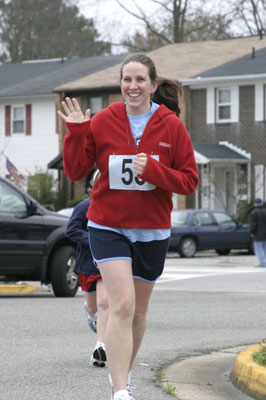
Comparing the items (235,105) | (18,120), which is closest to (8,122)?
(18,120)

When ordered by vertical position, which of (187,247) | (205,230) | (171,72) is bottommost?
(187,247)

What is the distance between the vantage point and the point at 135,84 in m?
5.91

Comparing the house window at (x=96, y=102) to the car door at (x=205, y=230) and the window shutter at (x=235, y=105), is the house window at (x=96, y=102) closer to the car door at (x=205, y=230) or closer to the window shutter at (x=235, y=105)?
the window shutter at (x=235, y=105)

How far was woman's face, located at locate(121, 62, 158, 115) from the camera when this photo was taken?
19.4 feet

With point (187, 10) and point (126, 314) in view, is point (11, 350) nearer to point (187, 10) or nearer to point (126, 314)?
point (126, 314)

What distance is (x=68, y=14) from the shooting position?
6525cm

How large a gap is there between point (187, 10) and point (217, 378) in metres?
46.1

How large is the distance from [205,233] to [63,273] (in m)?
15.2

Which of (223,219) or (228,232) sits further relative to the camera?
(223,219)

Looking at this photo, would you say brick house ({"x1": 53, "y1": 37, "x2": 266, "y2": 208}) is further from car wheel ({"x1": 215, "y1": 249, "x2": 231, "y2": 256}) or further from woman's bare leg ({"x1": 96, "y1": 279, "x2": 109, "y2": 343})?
woman's bare leg ({"x1": 96, "y1": 279, "x2": 109, "y2": 343})

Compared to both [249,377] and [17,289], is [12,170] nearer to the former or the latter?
[17,289]

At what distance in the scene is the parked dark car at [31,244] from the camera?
14164 mm

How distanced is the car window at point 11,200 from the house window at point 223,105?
1032 inches

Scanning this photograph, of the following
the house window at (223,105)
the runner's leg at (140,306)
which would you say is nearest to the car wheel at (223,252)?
the house window at (223,105)
